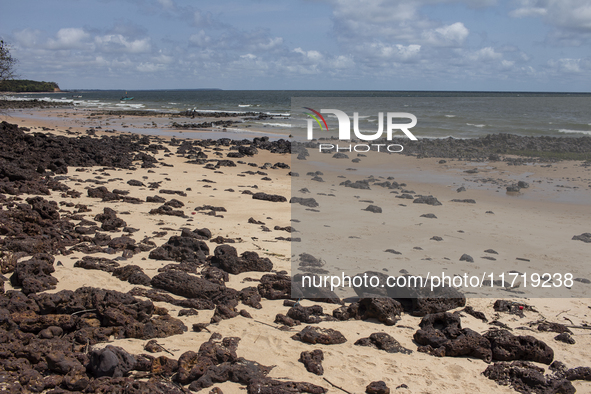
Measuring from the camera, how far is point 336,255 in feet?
26.3

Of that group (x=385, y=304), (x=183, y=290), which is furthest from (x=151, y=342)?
(x=385, y=304)

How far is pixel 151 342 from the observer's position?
4391mm

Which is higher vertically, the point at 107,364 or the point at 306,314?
the point at 107,364

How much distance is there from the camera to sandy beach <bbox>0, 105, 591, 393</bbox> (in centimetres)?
438

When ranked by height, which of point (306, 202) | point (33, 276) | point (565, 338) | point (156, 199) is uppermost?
point (156, 199)

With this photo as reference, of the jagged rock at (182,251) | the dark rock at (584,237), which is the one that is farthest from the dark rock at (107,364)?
the dark rock at (584,237)

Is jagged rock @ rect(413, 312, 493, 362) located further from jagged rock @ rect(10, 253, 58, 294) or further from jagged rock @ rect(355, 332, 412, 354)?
jagged rock @ rect(10, 253, 58, 294)

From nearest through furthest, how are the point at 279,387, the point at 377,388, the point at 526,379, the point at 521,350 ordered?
the point at 279,387 < the point at 377,388 < the point at 526,379 < the point at 521,350

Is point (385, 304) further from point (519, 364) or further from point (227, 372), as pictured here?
point (227, 372)

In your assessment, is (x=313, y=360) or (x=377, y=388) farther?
(x=313, y=360)

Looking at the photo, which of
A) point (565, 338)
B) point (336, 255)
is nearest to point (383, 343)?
point (565, 338)

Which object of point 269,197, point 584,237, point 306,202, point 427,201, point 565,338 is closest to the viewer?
point 565,338

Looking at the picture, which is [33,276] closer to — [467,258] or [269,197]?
[467,258]

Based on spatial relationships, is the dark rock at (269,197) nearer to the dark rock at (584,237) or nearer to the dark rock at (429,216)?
the dark rock at (429,216)
